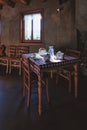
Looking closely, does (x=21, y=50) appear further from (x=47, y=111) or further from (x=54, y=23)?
(x=47, y=111)

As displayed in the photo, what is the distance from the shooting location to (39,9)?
5.35 meters

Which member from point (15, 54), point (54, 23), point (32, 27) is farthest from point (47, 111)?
point (32, 27)

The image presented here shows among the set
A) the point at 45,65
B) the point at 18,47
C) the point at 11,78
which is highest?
the point at 18,47

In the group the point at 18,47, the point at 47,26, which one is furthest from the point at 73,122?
the point at 18,47

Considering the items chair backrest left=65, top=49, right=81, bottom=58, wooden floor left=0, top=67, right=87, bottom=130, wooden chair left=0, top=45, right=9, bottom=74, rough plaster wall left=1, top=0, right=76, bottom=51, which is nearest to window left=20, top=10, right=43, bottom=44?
rough plaster wall left=1, top=0, right=76, bottom=51

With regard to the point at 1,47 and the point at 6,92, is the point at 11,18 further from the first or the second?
the point at 6,92

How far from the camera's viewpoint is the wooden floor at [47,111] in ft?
7.95

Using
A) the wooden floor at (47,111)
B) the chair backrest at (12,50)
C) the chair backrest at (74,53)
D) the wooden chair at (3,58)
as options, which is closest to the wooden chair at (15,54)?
the chair backrest at (12,50)

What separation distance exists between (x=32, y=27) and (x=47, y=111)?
3533 millimetres

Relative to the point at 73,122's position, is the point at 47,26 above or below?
above

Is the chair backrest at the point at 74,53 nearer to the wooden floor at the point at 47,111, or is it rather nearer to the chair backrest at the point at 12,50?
the wooden floor at the point at 47,111

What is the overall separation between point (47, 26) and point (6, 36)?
1.65 metres

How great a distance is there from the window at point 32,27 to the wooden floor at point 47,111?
214 cm

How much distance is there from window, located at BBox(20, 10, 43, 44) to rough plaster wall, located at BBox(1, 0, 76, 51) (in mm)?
167
